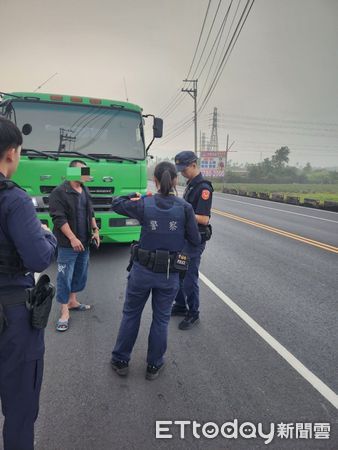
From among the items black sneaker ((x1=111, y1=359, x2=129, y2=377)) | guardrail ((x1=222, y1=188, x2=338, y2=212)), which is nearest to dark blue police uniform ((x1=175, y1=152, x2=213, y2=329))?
black sneaker ((x1=111, y1=359, x2=129, y2=377))

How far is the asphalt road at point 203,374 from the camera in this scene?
87.7 inches

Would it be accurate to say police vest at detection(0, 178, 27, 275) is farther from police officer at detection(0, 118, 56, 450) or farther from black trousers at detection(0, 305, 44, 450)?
black trousers at detection(0, 305, 44, 450)

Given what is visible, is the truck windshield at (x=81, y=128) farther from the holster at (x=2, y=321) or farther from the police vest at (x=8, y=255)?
the holster at (x=2, y=321)

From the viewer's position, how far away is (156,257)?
268 cm

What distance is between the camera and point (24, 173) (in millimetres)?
5027

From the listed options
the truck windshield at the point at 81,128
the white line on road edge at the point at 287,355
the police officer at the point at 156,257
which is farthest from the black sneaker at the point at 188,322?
the truck windshield at the point at 81,128

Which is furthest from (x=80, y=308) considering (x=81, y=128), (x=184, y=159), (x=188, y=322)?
(x=81, y=128)

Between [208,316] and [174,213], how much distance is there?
194 centimetres

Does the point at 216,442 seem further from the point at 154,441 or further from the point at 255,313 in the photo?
the point at 255,313

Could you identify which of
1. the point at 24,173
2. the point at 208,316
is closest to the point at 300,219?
the point at 208,316

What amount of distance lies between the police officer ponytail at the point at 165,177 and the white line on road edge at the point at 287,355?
2.06 metres

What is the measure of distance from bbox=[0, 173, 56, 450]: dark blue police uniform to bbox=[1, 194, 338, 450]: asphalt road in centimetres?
51

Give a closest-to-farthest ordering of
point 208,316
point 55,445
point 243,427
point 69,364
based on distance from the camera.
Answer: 1. point 55,445
2. point 243,427
3. point 69,364
4. point 208,316

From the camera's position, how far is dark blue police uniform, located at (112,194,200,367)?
8.80 feet
